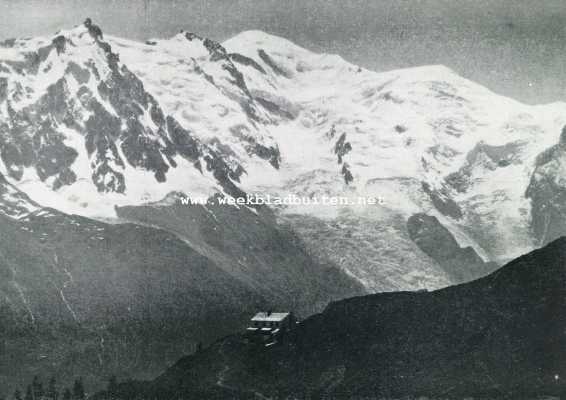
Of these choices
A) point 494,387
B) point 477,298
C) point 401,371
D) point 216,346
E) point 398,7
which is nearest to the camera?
point 494,387

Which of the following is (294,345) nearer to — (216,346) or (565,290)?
(216,346)

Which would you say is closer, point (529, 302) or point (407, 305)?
point (529, 302)

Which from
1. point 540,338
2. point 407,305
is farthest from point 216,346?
point 540,338

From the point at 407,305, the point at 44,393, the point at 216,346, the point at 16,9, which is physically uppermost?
the point at 16,9

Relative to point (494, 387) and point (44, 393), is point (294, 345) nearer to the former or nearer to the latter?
point (494, 387)

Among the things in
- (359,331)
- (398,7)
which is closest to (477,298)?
(359,331)

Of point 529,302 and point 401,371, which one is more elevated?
point 529,302

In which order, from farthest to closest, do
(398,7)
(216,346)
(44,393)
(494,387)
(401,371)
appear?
(44,393), (398,7), (216,346), (401,371), (494,387)
